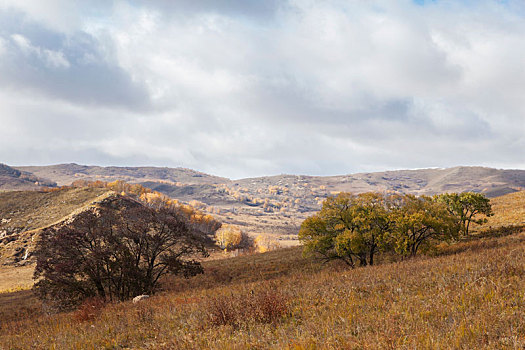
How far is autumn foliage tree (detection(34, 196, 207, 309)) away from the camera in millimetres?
23656

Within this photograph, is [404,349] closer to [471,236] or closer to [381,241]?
[381,241]

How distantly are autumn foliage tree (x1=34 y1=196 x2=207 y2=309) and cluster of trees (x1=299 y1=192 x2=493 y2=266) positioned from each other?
39.9ft

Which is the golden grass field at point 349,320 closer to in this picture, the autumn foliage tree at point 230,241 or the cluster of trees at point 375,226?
the cluster of trees at point 375,226

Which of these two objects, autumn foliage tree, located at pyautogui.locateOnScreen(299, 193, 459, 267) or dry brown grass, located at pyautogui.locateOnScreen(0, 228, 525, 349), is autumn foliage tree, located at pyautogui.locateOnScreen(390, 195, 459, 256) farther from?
dry brown grass, located at pyautogui.locateOnScreen(0, 228, 525, 349)

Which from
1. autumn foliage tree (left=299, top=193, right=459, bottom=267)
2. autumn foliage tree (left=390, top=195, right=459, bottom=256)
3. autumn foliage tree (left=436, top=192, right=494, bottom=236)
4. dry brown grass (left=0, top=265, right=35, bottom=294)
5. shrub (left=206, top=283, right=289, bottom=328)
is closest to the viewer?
shrub (left=206, top=283, right=289, bottom=328)

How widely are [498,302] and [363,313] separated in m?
2.94

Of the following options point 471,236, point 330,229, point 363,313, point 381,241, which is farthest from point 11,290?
point 471,236

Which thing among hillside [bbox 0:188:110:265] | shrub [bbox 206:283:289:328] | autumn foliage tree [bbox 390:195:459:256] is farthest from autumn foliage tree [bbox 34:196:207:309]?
hillside [bbox 0:188:110:265]

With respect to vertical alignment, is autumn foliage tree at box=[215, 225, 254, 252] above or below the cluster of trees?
below

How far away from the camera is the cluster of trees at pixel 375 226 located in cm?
2550

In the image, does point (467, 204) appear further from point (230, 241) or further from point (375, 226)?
point (230, 241)

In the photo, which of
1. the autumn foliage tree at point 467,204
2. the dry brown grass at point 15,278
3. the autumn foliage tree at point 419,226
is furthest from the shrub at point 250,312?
the dry brown grass at point 15,278

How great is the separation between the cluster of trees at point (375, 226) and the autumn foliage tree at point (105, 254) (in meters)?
12.2

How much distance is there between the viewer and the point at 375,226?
27.0 m
